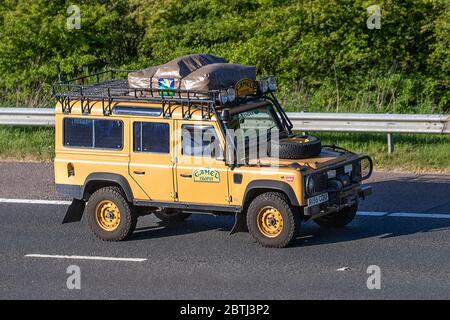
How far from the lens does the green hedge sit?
70.7 ft

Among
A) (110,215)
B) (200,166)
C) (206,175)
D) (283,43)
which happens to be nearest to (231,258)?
(206,175)

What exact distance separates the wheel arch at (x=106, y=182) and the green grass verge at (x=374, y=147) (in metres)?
5.06

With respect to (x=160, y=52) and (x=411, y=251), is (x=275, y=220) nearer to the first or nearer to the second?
(x=411, y=251)

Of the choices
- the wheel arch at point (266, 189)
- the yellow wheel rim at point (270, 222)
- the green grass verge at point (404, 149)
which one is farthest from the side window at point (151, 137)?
the green grass verge at point (404, 149)

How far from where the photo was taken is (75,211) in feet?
43.2

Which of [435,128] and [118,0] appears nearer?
[435,128]

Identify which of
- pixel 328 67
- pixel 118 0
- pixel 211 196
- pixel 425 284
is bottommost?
pixel 425 284

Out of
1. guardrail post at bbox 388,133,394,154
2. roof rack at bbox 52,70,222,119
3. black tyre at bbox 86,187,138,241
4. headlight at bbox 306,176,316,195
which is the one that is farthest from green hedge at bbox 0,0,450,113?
headlight at bbox 306,176,316,195

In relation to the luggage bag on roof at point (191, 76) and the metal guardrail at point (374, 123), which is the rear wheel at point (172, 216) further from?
the metal guardrail at point (374, 123)

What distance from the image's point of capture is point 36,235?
13.3 meters

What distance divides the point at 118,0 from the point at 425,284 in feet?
50.9

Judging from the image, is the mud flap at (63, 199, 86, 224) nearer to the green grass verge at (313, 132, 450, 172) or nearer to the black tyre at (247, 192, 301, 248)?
the black tyre at (247, 192, 301, 248)

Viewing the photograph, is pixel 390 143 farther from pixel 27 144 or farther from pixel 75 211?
pixel 27 144

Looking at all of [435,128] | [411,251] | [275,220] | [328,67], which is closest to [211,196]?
[275,220]
